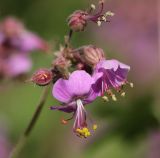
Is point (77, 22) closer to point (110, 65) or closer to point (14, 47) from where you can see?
point (110, 65)

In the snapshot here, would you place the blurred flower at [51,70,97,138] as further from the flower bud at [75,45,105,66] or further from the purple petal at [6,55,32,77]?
the purple petal at [6,55,32,77]

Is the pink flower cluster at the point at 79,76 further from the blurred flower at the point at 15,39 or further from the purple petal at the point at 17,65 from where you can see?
the purple petal at the point at 17,65

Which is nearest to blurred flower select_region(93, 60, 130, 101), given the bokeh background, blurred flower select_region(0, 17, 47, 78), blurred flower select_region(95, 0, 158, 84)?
the bokeh background

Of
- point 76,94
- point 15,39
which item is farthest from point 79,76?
point 15,39

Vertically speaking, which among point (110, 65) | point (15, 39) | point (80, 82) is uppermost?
point (110, 65)

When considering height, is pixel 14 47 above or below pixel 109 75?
below

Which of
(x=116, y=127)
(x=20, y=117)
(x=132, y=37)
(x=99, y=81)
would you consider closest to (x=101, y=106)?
(x=116, y=127)

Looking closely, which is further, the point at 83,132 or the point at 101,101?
the point at 101,101
